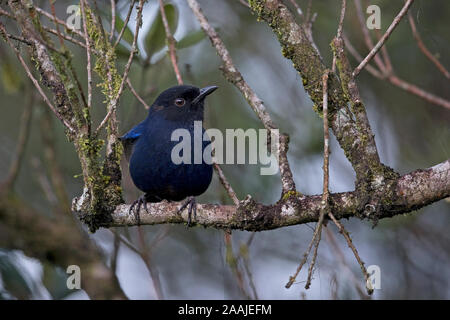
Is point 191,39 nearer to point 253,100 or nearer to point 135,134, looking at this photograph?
point 135,134

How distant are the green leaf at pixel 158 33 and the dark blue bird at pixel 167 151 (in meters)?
0.47

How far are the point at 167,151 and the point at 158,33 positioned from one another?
118 centimetres

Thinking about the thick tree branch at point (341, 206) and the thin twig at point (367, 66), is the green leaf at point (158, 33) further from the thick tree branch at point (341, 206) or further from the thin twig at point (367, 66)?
the thick tree branch at point (341, 206)

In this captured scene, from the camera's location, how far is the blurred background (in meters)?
5.63

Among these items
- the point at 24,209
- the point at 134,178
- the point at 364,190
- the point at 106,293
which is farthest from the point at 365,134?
the point at 24,209

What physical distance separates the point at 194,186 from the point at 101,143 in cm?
138

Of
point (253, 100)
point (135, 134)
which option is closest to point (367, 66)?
point (253, 100)

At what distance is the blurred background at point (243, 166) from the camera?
18.5ft

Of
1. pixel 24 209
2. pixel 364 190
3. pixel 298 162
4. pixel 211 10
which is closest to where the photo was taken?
pixel 364 190

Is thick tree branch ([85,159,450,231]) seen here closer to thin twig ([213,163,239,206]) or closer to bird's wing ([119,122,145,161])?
thin twig ([213,163,239,206])

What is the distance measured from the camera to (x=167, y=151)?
5027 millimetres

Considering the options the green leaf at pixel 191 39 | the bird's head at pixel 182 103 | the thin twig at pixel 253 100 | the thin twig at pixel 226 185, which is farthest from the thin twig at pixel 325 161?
the green leaf at pixel 191 39

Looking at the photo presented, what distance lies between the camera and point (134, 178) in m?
5.11

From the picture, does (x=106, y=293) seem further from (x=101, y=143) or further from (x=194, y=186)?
(x=101, y=143)
